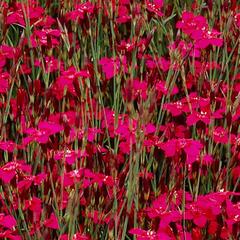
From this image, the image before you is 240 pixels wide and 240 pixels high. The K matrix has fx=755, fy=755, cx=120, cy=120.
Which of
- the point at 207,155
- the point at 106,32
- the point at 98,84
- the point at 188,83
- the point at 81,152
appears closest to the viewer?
the point at 81,152

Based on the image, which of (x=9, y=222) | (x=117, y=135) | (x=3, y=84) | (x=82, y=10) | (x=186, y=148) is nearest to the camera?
(x=9, y=222)

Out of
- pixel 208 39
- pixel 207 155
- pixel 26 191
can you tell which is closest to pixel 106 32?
pixel 208 39

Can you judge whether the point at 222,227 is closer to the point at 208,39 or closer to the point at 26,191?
the point at 26,191

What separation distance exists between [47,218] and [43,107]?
53cm

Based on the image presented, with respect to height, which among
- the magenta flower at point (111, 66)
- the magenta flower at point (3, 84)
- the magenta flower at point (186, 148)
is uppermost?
the magenta flower at point (111, 66)

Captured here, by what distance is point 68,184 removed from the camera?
209 centimetres

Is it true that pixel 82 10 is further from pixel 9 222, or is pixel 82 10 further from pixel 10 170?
pixel 9 222

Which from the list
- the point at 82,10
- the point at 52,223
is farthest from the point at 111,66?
the point at 52,223

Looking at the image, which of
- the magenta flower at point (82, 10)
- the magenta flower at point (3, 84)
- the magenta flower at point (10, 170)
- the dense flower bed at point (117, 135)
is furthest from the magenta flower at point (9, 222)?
the magenta flower at point (82, 10)

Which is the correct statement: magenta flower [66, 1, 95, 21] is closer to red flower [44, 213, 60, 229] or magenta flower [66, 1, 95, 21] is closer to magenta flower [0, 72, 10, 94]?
magenta flower [0, 72, 10, 94]

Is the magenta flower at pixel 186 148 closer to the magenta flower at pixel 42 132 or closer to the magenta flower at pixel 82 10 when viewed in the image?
the magenta flower at pixel 42 132

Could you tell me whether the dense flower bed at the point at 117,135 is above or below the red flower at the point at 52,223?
above

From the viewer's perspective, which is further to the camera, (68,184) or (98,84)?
(98,84)

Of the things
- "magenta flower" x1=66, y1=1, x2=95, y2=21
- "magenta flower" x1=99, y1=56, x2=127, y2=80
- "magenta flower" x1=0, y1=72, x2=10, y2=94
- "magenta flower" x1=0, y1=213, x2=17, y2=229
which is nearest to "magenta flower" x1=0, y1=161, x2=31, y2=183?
"magenta flower" x1=0, y1=213, x2=17, y2=229
